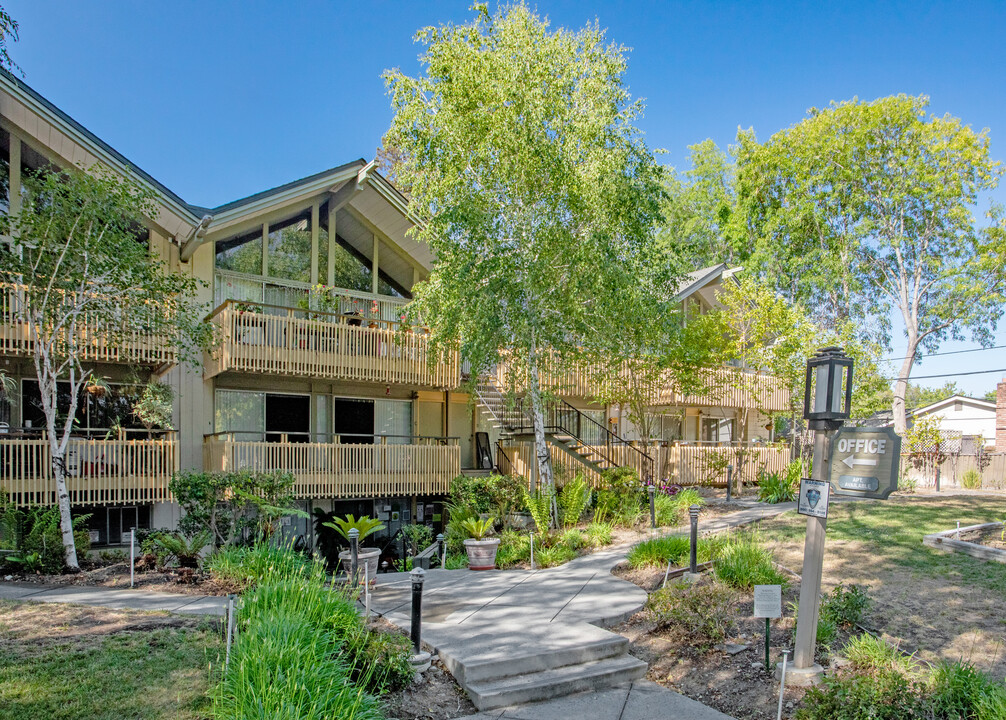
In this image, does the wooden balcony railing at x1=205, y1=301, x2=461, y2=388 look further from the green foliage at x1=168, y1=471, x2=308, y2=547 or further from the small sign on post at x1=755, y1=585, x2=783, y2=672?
the small sign on post at x1=755, y1=585, x2=783, y2=672

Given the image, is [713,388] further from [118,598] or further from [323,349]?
[118,598]

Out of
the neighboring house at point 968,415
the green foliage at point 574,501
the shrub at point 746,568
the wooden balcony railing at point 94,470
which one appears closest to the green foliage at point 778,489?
the green foliage at point 574,501

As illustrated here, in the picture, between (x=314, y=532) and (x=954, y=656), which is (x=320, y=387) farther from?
(x=954, y=656)

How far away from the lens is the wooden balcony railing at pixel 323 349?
585 inches

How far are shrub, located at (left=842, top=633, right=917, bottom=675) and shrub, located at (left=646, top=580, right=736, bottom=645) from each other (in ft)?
4.56

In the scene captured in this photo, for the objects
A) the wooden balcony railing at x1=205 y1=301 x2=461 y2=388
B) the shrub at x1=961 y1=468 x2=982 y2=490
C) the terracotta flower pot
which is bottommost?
the shrub at x1=961 y1=468 x2=982 y2=490

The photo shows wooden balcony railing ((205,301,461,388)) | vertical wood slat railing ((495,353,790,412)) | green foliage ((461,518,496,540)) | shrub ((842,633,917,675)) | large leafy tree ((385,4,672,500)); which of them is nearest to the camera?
shrub ((842,633,917,675))

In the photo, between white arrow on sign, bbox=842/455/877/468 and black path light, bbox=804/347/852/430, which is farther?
black path light, bbox=804/347/852/430

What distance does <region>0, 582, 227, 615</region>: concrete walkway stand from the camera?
844cm

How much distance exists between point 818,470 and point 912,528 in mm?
7676

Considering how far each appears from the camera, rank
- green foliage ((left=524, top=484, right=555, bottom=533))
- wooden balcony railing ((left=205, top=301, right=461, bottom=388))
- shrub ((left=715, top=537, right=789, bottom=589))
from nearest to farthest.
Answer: shrub ((left=715, top=537, right=789, bottom=589)) → green foliage ((left=524, top=484, right=555, bottom=533)) → wooden balcony railing ((left=205, top=301, right=461, bottom=388))

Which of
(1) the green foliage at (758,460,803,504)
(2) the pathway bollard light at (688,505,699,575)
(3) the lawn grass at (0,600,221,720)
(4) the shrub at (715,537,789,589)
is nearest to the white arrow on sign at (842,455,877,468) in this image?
(4) the shrub at (715,537,789,589)

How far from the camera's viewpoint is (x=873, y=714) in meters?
5.56

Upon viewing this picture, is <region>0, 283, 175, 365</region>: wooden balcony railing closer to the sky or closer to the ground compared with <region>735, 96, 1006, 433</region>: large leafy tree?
closer to the ground
